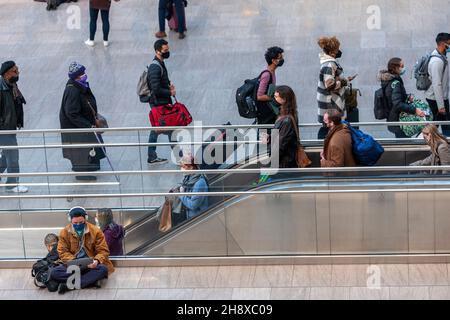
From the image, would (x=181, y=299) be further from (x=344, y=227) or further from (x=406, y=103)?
(x=406, y=103)

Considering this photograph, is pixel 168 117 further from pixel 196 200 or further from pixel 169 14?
pixel 169 14

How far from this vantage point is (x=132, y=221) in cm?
1529

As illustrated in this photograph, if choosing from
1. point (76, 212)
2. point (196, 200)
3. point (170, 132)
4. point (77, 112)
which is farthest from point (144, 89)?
point (76, 212)

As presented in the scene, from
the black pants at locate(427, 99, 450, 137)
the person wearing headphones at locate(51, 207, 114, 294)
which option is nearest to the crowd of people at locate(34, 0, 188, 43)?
the black pants at locate(427, 99, 450, 137)

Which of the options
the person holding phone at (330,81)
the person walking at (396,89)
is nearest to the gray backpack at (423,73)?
the person walking at (396,89)

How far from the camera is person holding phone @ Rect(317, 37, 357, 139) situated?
1620 cm

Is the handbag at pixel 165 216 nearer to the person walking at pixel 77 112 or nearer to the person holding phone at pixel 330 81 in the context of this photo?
the person walking at pixel 77 112

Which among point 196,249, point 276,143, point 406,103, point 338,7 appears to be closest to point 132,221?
point 196,249

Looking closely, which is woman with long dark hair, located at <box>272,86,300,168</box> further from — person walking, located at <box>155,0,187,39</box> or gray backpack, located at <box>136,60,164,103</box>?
person walking, located at <box>155,0,187,39</box>

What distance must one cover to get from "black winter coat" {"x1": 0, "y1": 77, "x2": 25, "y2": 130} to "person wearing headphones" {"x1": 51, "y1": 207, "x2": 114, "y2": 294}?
3.10 metres

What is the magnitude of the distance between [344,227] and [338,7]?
27.8ft

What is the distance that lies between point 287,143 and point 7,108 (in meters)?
4.26
